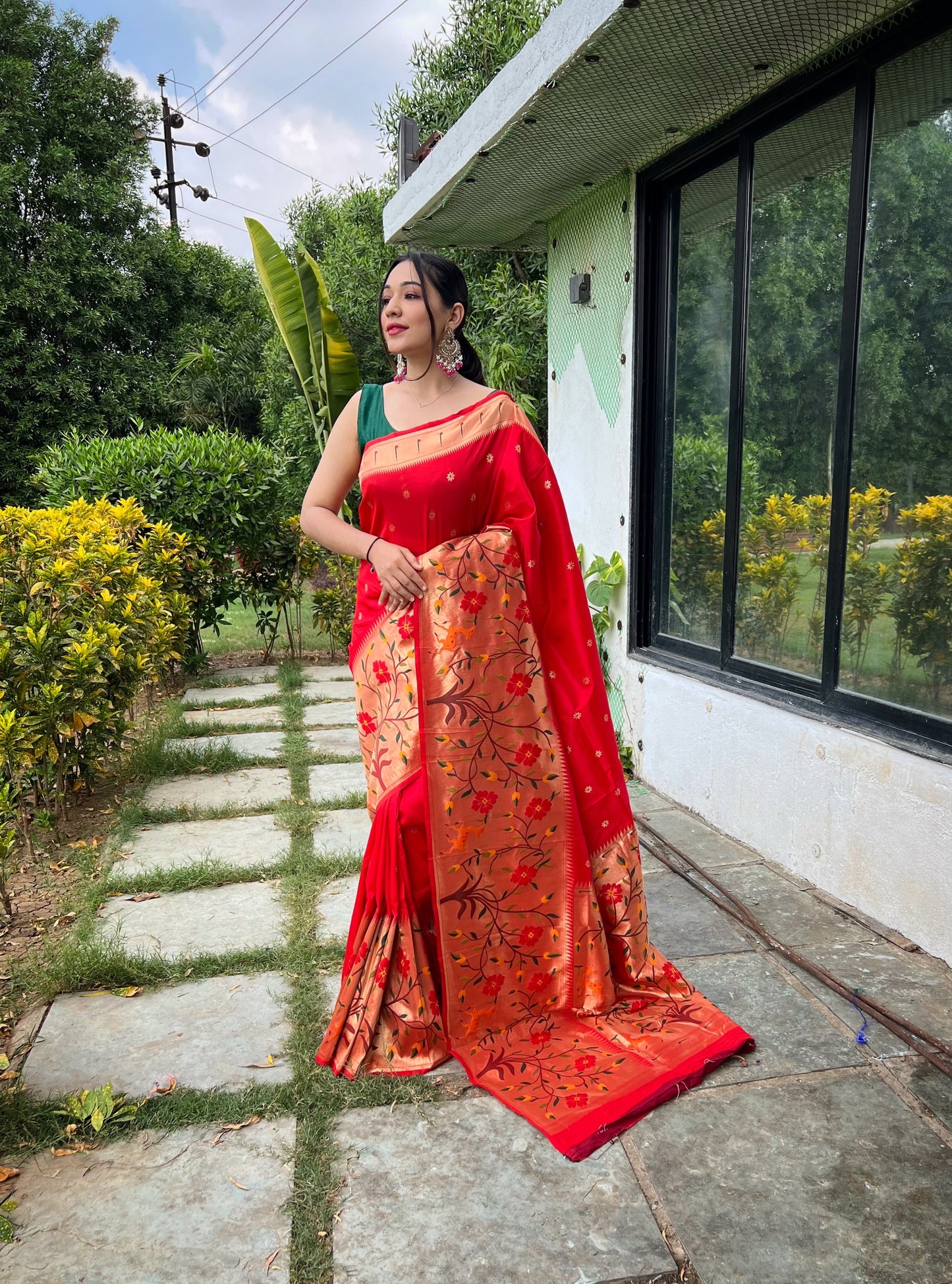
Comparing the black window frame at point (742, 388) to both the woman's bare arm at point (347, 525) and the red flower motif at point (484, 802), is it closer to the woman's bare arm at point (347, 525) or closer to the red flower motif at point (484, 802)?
the red flower motif at point (484, 802)

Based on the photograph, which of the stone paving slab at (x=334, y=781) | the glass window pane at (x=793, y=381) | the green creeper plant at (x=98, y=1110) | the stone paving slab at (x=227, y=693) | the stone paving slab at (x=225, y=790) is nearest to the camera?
the green creeper plant at (x=98, y=1110)

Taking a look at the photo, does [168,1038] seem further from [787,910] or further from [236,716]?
[236,716]

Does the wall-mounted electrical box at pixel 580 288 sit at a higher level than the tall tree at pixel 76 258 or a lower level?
lower

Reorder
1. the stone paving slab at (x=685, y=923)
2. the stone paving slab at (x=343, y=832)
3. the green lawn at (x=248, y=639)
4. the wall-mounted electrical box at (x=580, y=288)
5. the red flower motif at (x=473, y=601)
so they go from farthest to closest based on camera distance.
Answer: the green lawn at (x=248, y=639) < the wall-mounted electrical box at (x=580, y=288) < the stone paving slab at (x=343, y=832) < the stone paving slab at (x=685, y=923) < the red flower motif at (x=473, y=601)

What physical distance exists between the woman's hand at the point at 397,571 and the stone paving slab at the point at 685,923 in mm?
1221

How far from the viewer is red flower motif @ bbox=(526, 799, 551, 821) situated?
7.10 ft

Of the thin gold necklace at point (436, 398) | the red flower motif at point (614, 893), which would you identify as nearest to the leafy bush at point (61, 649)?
the thin gold necklace at point (436, 398)

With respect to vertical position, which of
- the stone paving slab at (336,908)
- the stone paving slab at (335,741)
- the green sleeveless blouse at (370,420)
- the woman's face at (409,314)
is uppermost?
the woman's face at (409,314)

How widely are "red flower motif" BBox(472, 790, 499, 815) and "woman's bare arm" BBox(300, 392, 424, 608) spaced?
47cm

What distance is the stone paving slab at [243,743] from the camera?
14.5 feet

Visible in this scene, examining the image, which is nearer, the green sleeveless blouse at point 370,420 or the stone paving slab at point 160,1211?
the stone paving slab at point 160,1211

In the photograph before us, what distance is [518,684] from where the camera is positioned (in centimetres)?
215

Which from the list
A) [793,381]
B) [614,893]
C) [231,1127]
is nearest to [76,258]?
[793,381]

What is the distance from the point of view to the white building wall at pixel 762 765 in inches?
98.6
